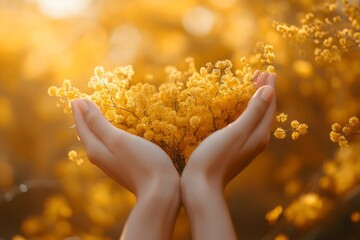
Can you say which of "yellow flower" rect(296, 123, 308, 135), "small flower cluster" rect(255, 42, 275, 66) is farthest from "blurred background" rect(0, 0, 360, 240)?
"yellow flower" rect(296, 123, 308, 135)

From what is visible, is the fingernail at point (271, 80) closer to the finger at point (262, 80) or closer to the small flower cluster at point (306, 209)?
the finger at point (262, 80)

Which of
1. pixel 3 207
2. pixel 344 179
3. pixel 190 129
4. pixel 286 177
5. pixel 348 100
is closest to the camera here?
pixel 190 129

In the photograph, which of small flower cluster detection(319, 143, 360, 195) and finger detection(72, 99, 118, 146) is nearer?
finger detection(72, 99, 118, 146)

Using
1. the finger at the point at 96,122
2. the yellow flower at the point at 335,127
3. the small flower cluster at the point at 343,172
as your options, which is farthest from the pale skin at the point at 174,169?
the small flower cluster at the point at 343,172

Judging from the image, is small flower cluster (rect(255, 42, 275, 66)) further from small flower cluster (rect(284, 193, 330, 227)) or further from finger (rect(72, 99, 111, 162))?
small flower cluster (rect(284, 193, 330, 227))

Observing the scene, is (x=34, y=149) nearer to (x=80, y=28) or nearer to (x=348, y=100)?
(x=80, y=28)

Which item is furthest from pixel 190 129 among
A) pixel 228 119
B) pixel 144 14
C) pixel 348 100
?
pixel 144 14

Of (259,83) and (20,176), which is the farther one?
(20,176)
